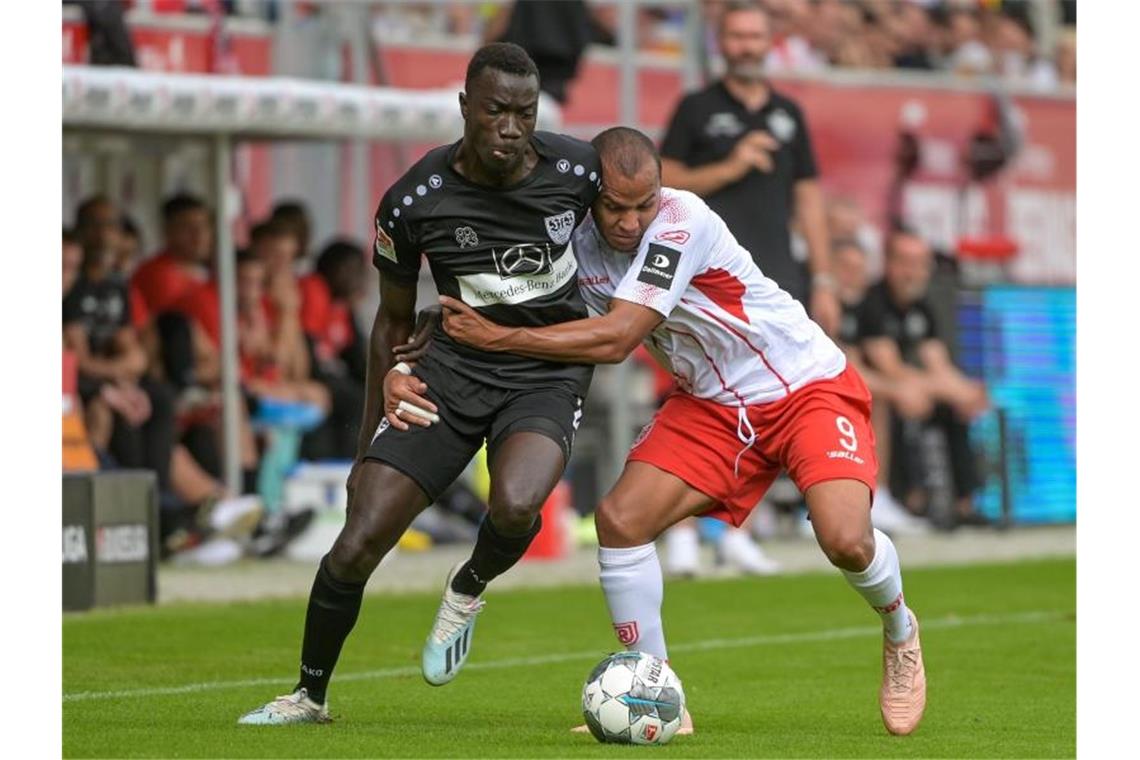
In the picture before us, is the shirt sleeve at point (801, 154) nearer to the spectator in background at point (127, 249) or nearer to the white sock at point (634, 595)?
the spectator in background at point (127, 249)

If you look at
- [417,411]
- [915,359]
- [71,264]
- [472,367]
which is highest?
[472,367]

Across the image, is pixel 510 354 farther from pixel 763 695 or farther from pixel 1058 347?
pixel 1058 347

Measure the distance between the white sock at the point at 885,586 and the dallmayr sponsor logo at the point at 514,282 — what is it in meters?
1.37

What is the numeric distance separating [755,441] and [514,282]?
41.6 inches

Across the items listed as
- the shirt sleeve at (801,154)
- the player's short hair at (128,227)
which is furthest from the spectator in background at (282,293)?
the shirt sleeve at (801,154)

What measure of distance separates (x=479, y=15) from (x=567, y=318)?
11.6m

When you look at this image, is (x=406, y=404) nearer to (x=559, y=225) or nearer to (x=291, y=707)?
(x=559, y=225)

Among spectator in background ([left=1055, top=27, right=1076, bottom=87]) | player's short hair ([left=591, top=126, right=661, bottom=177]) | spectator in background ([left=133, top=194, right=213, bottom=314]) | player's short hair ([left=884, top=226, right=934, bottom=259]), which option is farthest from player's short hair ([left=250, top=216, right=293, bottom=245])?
spectator in background ([left=1055, top=27, right=1076, bottom=87])

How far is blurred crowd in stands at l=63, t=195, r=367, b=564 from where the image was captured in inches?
566

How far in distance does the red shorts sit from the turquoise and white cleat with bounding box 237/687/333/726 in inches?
55.3

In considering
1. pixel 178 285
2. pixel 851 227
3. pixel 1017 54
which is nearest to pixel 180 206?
pixel 178 285

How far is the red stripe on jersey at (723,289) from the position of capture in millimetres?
7711

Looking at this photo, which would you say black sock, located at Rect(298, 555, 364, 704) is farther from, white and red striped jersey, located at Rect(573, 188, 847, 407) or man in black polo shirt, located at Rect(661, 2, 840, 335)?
man in black polo shirt, located at Rect(661, 2, 840, 335)

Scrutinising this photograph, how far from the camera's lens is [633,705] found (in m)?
7.08
